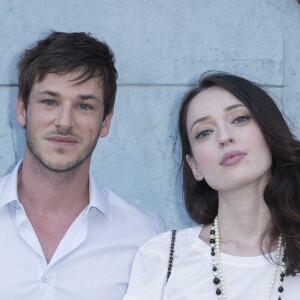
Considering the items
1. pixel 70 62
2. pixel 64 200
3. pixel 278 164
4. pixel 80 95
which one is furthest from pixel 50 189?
pixel 278 164

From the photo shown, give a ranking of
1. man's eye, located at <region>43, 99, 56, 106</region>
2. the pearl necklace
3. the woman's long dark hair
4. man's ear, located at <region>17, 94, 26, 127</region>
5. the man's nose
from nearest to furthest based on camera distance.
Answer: the pearl necklace → the woman's long dark hair → the man's nose → man's eye, located at <region>43, 99, 56, 106</region> → man's ear, located at <region>17, 94, 26, 127</region>

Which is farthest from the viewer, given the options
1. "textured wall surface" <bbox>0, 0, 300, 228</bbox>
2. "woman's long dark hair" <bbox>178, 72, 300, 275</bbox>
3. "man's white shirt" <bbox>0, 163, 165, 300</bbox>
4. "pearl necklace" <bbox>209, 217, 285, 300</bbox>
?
"textured wall surface" <bbox>0, 0, 300, 228</bbox>

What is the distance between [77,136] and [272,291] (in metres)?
1.21

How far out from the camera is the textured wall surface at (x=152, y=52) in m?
4.12

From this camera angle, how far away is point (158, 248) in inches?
108

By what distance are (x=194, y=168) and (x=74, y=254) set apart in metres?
0.73

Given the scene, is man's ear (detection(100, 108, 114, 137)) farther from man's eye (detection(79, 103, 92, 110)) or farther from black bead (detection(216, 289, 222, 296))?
black bead (detection(216, 289, 222, 296))

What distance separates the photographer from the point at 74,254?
2.83 metres

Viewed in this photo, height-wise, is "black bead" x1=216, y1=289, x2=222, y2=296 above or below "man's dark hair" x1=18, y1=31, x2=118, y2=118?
below

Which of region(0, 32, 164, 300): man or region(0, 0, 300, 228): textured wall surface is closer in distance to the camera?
region(0, 32, 164, 300): man

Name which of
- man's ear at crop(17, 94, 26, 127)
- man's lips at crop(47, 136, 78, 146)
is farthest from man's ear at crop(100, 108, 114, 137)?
man's ear at crop(17, 94, 26, 127)

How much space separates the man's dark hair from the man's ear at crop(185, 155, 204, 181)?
0.58 meters

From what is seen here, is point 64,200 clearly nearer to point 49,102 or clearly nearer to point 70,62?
point 49,102

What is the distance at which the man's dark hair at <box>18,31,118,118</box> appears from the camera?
10.1 ft
